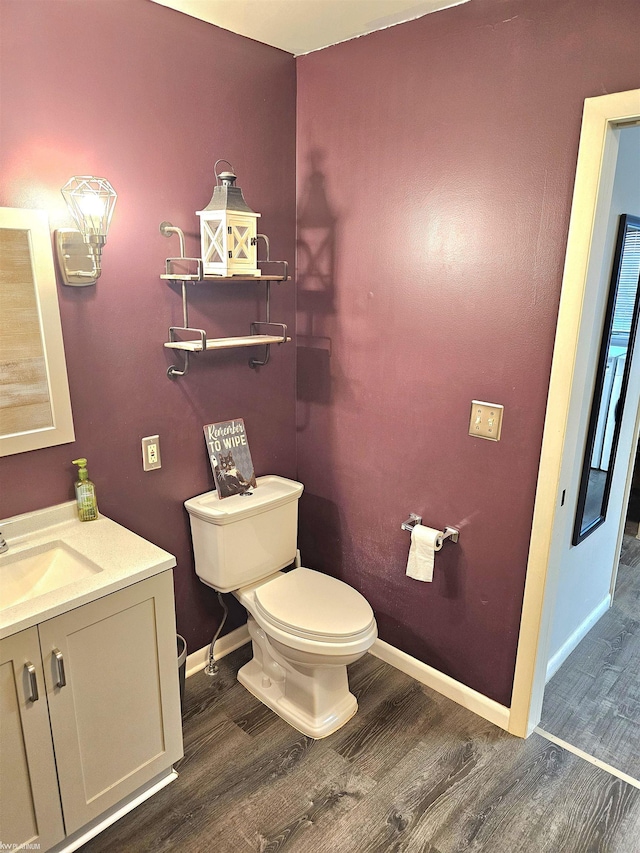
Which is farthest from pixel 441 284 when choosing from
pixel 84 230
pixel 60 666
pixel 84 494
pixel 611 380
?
pixel 60 666

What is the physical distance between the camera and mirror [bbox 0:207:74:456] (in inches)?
65.8

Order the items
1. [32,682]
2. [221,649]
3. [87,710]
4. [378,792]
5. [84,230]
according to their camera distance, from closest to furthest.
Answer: [32,682] < [87,710] < [84,230] < [378,792] < [221,649]

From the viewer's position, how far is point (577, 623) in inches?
104

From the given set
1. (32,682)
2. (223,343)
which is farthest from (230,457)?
(32,682)

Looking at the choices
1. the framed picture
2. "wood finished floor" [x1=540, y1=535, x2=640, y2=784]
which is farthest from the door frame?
the framed picture

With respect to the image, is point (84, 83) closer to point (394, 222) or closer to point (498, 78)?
point (394, 222)

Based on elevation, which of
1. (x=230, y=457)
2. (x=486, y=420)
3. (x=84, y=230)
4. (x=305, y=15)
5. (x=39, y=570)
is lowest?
(x=39, y=570)

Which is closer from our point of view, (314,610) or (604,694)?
(314,610)

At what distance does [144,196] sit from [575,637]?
2.59m

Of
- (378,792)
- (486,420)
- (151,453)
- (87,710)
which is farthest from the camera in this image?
(151,453)

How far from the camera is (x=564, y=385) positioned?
5.88ft

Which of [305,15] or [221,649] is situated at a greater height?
[305,15]

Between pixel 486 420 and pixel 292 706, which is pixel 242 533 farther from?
pixel 486 420

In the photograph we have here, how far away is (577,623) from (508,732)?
0.73m
